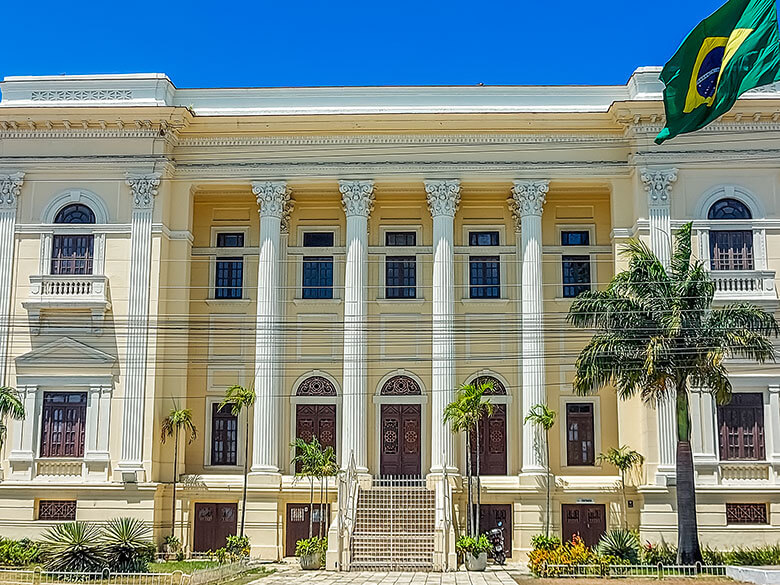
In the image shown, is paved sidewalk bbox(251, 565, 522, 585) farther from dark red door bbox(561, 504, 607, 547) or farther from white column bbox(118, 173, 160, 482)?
white column bbox(118, 173, 160, 482)

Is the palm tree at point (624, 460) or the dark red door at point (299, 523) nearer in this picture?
the palm tree at point (624, 460)

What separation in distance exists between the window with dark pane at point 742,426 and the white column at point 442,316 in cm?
786

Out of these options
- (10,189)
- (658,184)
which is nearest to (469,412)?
(658,184)

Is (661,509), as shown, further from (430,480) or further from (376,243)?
(376,243)

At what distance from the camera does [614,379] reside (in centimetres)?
2886

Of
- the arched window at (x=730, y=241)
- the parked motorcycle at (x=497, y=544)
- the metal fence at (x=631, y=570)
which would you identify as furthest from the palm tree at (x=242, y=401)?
the arched window at (x=730, y=241)

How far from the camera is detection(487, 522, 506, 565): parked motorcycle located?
31.5 meters

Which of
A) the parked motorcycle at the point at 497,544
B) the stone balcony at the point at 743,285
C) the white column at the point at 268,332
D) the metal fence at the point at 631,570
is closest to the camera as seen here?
the metal fence at the point at 631,570

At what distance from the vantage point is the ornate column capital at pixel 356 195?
3500cm

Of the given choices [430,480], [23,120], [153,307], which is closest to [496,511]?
[430,480]

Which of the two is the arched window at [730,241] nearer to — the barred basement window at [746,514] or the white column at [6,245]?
the barred basement window at [746,514]

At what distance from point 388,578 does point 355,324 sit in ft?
30.3

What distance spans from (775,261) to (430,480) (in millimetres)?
12020

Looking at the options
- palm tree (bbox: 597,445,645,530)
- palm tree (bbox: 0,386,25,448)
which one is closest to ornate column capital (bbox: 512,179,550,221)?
palm tree (bbox: 597,445,645,530)
